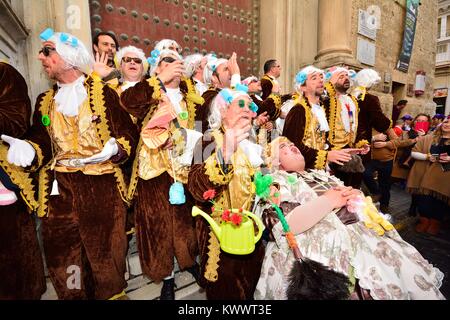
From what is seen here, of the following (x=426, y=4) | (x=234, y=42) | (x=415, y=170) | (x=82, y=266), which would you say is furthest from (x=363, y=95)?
(x=426, y=4)

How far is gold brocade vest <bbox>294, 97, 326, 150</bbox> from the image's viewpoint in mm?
2598

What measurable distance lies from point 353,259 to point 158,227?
140 centimetres

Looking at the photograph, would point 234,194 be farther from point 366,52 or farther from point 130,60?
point 366,52

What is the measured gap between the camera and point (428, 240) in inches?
136

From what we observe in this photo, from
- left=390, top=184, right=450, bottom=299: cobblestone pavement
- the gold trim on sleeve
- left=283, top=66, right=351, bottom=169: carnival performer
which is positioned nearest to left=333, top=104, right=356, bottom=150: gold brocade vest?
left=283, top=66, right=351, bottom=169: carnival performer

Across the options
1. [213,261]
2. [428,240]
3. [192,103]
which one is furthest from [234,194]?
[428,240]

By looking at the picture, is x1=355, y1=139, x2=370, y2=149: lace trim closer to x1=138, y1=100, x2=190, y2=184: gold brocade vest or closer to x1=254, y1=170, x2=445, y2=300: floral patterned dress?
x1=254, y1=170, x2=445, y2=300: floral patterned dress

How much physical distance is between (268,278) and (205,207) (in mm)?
677

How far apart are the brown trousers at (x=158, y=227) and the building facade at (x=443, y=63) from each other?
25.8 m

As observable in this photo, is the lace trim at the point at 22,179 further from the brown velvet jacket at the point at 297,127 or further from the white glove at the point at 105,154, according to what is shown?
the brown velvet jacket at the point at 297,127

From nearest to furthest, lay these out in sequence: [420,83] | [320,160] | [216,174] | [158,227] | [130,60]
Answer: [216,174] < [158,227] < [130,60] < [320,160] < [420,83]

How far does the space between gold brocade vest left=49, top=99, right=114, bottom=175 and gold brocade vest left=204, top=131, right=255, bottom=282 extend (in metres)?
0.91

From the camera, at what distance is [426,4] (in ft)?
27.1

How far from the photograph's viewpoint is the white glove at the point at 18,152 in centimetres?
146
